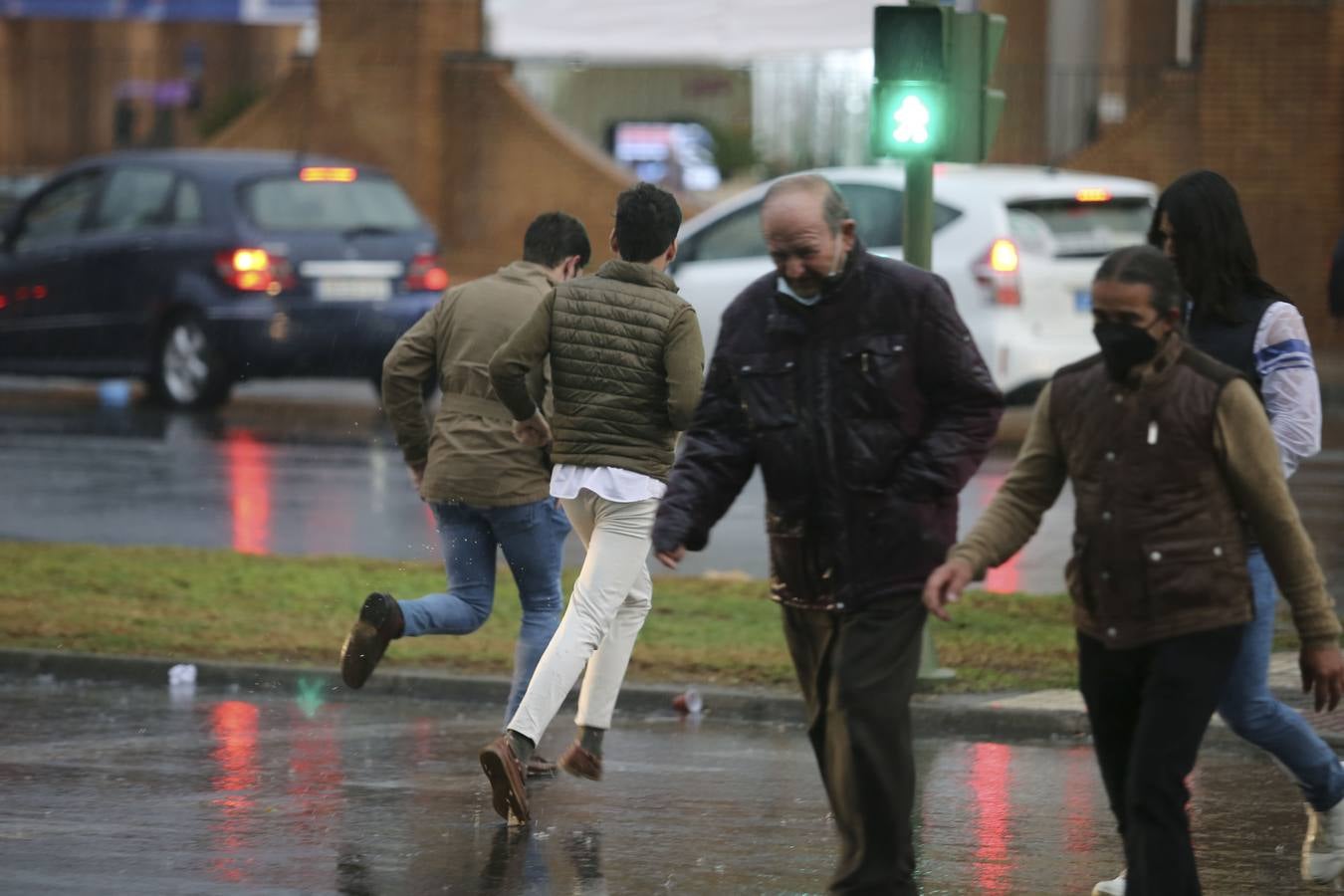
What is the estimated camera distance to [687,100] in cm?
3691

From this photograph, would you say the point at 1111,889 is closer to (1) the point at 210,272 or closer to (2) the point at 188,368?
(1) the point at 210,272

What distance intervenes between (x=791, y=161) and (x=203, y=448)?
49.0ft

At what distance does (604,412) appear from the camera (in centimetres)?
682

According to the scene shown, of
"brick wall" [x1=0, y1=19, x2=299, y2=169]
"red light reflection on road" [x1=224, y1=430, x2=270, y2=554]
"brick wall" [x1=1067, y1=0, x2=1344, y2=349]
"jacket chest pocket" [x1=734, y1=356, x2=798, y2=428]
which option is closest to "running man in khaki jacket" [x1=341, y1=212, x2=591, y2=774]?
"jacket chest pocket" [x1=734, y1=356, x2=798, y2=428]

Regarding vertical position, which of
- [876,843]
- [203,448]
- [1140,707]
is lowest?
[203,448]

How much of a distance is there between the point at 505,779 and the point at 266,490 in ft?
26.5

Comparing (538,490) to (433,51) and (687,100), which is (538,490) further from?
(687,100)

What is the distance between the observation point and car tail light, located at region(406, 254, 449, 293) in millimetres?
18594

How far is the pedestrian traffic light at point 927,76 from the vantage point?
29.2 ft

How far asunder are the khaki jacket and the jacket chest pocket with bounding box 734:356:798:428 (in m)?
1.96

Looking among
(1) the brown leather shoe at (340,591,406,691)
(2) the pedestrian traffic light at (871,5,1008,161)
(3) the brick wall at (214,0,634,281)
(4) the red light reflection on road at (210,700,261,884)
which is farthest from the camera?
(3) the brick wall at (214,0,634,281)

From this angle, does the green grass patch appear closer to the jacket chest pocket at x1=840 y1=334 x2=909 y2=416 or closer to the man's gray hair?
the jacket chest pocket at x1=840 y1=334 x2=909 y2=416

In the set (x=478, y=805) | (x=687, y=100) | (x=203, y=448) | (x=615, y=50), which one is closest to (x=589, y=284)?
(x=478, y=805)

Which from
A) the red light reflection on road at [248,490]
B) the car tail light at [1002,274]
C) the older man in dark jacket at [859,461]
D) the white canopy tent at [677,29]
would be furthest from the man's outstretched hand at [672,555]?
the white canopy tent at [677,29]
